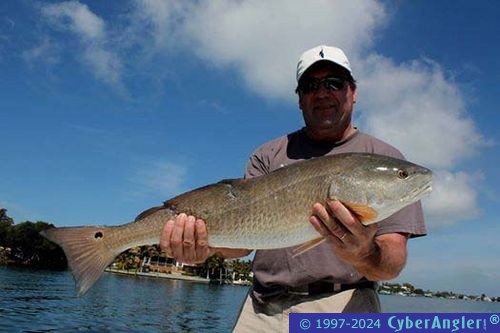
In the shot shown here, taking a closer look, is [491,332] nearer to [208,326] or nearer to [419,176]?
[419,176]

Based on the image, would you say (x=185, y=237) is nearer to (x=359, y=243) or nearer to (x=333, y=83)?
(x=359, y=243)

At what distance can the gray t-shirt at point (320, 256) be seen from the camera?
15.0 feet

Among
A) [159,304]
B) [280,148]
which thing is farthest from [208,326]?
[280,148]

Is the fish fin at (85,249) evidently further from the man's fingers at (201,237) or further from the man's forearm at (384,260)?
the man's forearm at (384,260)

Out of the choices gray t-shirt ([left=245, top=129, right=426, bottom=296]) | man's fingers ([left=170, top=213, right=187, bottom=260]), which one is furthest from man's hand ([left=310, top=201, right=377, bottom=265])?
man's fingers ([left=170, top=213, right=187, bottom=260])

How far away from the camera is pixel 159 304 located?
67.5 m

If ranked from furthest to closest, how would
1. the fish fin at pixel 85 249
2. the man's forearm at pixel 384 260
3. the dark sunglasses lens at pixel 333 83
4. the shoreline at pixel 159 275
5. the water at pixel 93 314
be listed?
1. the shoreline at pixel 159 275
2. the water at pixel 93 314
3. the dark sunglasses lens at pixel 333 83
4. the fish fin at pixel 85 249
5. the man's forearm at pixel 384 260

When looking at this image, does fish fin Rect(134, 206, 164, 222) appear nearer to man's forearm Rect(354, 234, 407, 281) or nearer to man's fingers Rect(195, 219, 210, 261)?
man's fingers Rect(195, 219, 210, 261)

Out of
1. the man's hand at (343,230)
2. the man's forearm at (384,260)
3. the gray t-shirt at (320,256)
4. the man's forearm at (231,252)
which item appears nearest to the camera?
the man's hand at (343,230)

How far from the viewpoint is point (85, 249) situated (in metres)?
4.54

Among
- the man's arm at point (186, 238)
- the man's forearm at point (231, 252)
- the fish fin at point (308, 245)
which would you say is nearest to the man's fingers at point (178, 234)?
the man's arm at point (186, 238)

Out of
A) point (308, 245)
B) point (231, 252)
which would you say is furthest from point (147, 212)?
point (308, 245)

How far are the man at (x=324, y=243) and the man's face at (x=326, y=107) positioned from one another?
10 mm

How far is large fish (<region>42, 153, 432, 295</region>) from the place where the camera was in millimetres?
4152
